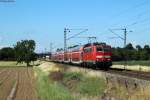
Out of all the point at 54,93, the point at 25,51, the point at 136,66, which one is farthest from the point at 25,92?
the point at 25,51

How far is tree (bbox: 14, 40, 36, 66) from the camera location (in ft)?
561

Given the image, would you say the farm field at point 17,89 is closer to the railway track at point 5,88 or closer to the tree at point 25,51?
the railway track at point 5,88

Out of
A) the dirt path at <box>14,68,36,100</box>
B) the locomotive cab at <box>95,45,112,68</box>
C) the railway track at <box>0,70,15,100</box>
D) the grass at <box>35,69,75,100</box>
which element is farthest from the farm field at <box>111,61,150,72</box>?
the grass at <box>35,69,75,100</box>

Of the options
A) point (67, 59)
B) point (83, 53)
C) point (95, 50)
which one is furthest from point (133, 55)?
point (95, 50)

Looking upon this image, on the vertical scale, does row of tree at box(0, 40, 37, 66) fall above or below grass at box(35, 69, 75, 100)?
above

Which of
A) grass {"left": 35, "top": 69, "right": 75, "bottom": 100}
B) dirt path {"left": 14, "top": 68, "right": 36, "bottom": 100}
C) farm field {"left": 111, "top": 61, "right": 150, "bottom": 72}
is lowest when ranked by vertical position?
dirt path {"left": 14, "top": 68, "right": 36, "bottom": 100}

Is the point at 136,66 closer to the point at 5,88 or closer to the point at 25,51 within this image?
the point at 5,88

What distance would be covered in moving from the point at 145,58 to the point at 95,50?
7118 centimetres

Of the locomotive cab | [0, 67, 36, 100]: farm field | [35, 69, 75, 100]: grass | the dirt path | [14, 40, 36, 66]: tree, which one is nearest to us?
[35, 69, 75, 100]: grass

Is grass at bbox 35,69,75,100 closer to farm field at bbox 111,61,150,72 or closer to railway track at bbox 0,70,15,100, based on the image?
railway track at bbox 0,70,15,100

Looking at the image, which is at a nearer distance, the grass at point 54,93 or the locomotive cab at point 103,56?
the grass at point 54,93

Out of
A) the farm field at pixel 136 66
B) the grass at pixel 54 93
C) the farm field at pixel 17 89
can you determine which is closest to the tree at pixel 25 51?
the farm field at pixel 136 66

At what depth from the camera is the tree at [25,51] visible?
171 metres

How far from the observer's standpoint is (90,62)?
2261 inches
